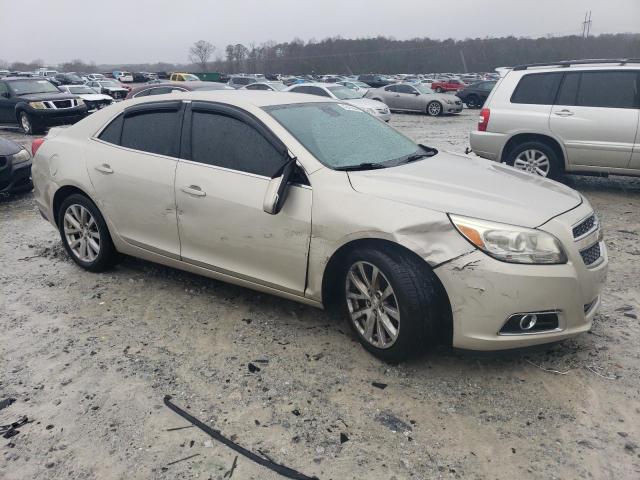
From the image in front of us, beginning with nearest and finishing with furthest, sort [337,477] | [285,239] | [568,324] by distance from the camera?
1. [337,477]
2. [568,324]
3. [285,239]

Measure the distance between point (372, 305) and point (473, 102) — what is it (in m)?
26.9

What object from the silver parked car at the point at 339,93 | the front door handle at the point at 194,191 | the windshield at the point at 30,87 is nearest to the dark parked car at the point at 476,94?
the silver parked car at the point at 339,93

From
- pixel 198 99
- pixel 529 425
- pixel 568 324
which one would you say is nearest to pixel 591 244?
pixel 568 324

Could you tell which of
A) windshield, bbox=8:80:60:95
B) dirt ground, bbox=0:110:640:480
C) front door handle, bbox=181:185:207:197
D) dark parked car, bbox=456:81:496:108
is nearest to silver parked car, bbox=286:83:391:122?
windshield, bbox=8:80:60:95

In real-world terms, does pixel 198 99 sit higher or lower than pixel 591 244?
higher

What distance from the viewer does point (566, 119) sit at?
729 centimetres

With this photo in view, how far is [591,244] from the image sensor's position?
3191 mm

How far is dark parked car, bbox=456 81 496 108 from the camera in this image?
27.0 m

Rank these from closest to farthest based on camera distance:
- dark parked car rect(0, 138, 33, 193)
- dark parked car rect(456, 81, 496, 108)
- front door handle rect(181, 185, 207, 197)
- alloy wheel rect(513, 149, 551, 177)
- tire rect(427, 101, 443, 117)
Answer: front door handle rect(181, 185, 207, 197) < alloy wheel rect(513, 149, 551, 177) < dark parked car rect(0, 138, 33, 193) < tire rect(427, 101, 443, 117) < dark parked car rect(456, 81, 496, 108)

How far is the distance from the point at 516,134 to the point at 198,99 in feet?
17.1

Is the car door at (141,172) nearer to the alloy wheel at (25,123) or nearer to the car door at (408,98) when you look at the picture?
the alloy wheel at (25,123)

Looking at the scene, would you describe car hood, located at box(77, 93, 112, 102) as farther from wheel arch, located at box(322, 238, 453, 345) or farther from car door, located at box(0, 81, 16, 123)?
wheel arch, located at box(322, 238, 453, 345)

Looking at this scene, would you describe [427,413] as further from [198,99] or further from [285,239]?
[198,99]

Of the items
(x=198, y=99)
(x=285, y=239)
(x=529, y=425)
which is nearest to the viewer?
(x=529, y=425)
